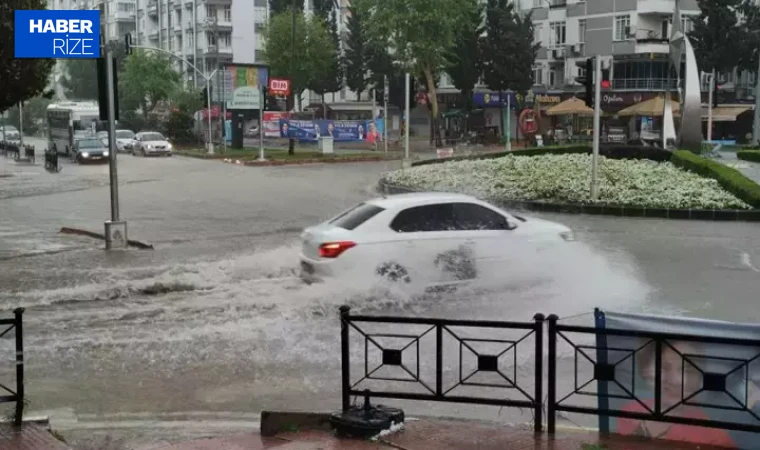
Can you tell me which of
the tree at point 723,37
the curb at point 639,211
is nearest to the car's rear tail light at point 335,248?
the curb at point 639,211

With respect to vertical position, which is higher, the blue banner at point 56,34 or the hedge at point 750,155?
the blue banner at point 56,34

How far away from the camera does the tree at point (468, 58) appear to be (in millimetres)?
66750

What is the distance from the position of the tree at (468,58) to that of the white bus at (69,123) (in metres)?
24.8

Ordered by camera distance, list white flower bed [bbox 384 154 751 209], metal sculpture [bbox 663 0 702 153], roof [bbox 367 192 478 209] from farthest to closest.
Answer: metal sculpture [bbox 663 0 702 153] < white flower bed [bbox 384 154 751 209] < roof [bbox 367 192 478 209]

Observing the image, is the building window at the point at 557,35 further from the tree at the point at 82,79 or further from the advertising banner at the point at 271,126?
the tree at the point at 82,79

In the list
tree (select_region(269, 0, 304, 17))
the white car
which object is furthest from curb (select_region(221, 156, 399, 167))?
tree (select_region(269, 0, 304, 17))

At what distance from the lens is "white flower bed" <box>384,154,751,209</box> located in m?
24.4

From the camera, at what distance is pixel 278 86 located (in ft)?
186

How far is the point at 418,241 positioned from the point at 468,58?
5704 centimetres

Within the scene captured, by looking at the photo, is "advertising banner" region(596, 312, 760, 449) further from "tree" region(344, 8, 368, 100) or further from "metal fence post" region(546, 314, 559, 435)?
"tree" region(344, 8, 368, 100)

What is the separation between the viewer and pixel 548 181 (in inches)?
1052

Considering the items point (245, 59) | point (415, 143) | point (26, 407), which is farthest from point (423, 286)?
point (245, 59)

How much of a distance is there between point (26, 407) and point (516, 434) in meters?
Result: 4.31

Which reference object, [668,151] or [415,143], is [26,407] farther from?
[415,143]
